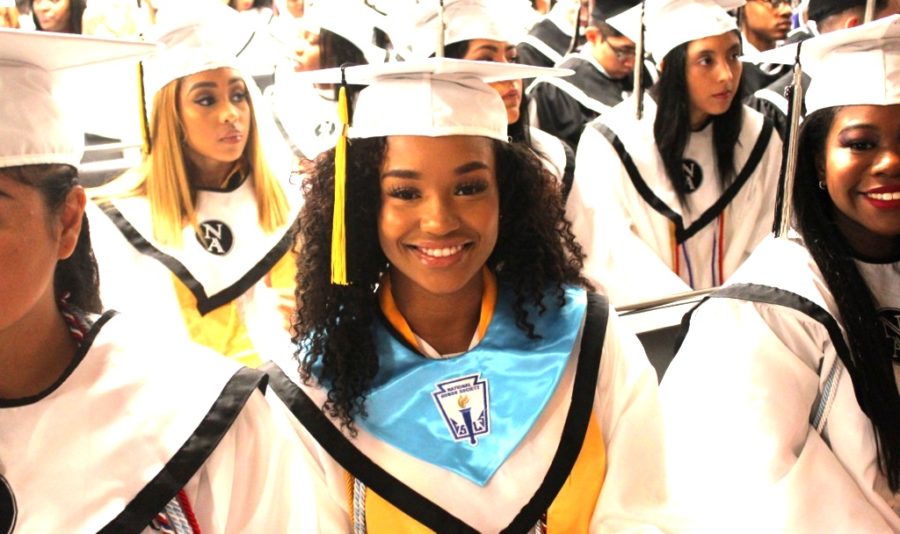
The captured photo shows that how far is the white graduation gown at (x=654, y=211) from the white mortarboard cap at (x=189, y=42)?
1.23 m

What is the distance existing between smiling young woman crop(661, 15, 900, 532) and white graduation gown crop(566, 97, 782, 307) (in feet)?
4.56

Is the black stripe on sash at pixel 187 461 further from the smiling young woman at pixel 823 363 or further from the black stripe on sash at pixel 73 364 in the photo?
the smiling young woman at pixel 823 363

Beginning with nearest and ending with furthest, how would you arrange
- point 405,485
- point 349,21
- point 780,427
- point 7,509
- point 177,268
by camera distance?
point 7,509, point 405,485, point 780,427, point 177,268, point 349,21

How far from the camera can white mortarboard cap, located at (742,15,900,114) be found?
1.66 meters

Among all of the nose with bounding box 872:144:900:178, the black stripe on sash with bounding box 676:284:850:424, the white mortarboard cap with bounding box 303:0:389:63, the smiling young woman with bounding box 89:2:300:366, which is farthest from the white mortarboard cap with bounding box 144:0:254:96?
the nose with bounding box 872:144:900:178

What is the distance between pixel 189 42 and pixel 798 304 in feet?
6.35

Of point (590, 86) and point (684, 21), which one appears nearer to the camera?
point (684, 21)

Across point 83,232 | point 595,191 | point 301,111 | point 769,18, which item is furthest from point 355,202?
point 769,18

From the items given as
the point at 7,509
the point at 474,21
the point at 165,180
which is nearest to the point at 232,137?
the point at 165,180

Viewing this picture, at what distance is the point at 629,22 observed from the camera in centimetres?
343

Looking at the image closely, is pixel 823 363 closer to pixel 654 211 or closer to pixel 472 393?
pixel 472 393

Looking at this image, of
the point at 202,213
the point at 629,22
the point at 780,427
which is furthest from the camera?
the point at 629,22

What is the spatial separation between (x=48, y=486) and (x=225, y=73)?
1.78 m

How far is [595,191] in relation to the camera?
3.23 meters
